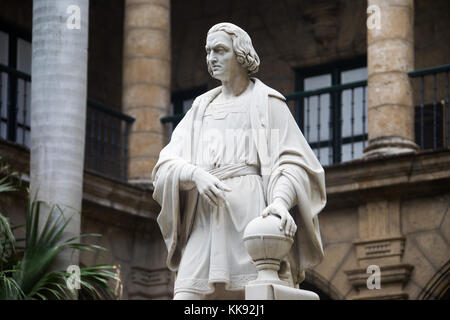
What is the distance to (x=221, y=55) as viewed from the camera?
7.47m

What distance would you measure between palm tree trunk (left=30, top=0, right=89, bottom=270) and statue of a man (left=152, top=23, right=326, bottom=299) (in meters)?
7.10

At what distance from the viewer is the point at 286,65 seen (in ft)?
64.4

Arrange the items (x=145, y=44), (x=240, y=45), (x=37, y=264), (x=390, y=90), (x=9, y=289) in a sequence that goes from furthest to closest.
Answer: (x=145, y=44), (x=390, y=90), (x=37, y=264), (x=9, y=289), (x=240, y=45)

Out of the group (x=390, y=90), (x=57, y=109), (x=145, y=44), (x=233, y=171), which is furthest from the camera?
(x=145, y=44)

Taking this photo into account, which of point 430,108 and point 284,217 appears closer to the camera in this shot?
point 284,217

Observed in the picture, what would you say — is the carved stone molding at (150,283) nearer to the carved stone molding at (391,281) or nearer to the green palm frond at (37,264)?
the carved stone molding at (391,281)

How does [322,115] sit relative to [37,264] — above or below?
above

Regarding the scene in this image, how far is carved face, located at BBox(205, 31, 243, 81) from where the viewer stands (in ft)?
24.4

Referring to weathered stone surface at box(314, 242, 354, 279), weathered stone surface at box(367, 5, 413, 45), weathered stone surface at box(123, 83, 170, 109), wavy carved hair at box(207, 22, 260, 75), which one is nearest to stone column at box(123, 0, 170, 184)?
weathered stone surface at box(123, 83, 170, 109)

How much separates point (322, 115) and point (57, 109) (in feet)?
17.4

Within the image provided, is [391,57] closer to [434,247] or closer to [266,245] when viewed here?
[434,247]

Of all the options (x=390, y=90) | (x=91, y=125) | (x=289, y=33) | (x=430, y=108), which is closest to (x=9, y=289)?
(x=91, y=125)

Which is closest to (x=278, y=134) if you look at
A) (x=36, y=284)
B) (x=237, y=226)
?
(x=237, y=226)

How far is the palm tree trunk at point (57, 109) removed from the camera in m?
14.5
